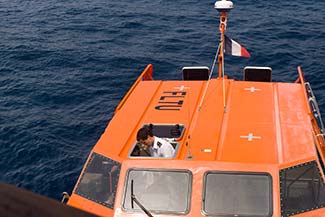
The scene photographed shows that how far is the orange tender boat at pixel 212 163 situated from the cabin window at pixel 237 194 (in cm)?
2

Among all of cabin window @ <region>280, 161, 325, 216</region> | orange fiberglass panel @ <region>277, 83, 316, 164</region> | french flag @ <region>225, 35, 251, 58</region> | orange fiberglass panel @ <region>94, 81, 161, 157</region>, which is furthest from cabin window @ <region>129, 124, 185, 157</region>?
french flag @ <region>225, 35, 251, 58</region>

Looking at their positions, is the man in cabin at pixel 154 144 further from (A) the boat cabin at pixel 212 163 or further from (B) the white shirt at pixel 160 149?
(A) the boat cabin at pixel 212 163

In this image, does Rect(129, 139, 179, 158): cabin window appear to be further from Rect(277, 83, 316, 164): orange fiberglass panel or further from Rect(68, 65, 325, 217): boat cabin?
Rect(277, 83, 316, 164): orange fiberglass panel

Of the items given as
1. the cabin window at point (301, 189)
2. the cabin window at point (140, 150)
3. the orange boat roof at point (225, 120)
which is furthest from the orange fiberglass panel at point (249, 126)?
the cabin window at point (140, 150)

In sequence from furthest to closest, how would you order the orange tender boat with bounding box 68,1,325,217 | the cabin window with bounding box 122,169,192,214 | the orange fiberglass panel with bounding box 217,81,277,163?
the orange fiberglass panel with bounding box 217,81,277,163 < the cabin window with bounding box 122,169,192,214 < the orange tender boat with bounding box 68,1,325,217

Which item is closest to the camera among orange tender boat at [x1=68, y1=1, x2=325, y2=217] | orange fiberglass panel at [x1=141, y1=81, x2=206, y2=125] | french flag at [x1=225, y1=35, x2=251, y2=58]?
orange tender boat at [x1=68, y1=1, x2=325, y2=217]

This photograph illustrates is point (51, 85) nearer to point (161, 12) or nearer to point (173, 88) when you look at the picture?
point (173, 88)

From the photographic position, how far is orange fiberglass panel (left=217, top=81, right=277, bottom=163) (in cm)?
886

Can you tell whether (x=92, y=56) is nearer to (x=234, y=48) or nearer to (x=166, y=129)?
(x=234, y=48)

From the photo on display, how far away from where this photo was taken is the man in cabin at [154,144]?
29.2 feet

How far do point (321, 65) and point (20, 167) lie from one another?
16321 millimetres

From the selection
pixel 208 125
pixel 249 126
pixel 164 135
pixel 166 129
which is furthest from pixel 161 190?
pixel 249 126

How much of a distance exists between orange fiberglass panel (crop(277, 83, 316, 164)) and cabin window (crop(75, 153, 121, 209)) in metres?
3.46

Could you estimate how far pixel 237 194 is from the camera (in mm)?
7996
